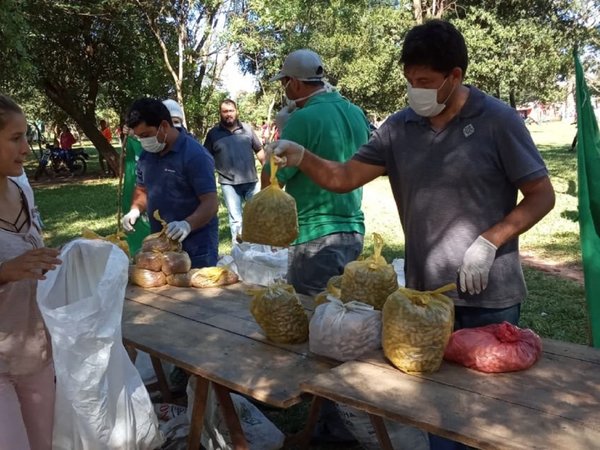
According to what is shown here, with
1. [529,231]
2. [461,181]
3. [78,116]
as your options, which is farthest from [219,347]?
[78,116]

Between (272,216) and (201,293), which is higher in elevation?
(272,216)

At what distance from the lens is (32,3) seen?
499 inches

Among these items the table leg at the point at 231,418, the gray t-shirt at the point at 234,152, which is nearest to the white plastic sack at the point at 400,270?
the table leg at the point at 231,418

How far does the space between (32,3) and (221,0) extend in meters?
4.09

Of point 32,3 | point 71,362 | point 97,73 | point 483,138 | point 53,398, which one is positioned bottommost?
point 53,398

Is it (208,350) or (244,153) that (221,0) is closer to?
(244,153)

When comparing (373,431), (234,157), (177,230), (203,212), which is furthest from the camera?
(234,157)

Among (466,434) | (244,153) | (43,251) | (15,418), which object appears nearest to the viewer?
(466,434)

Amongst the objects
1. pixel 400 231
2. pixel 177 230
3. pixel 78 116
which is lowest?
pixel 400 231

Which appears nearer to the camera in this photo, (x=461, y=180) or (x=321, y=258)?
(x=461, y=180)

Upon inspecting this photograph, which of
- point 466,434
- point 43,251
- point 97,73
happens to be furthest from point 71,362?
point 97,73

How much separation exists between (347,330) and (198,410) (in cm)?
78

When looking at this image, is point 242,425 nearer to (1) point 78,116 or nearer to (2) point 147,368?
(2) point 147,368

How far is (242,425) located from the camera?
108 inches
